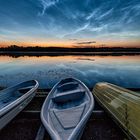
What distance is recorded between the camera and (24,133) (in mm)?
4336

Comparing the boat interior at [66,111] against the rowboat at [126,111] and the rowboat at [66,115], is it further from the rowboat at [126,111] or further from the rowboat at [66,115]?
the rowboat at [126,111]

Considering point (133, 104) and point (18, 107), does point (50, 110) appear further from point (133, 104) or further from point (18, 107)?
point (133, 104)

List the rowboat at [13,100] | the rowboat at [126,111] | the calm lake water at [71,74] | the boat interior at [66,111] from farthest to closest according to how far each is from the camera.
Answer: the calm lake water at [71,74], the rowboat at [13,100], the boat interior at [66,111], the rowboat at [126,111]

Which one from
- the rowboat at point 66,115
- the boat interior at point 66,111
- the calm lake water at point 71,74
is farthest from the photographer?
the calm lake water at point 71,74

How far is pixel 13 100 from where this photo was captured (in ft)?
20.3

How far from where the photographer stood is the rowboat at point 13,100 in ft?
13.1

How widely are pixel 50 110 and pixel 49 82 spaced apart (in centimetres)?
843

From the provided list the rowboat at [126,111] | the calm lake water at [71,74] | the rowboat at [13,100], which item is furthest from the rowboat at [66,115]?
the calm lake water at [71,74]

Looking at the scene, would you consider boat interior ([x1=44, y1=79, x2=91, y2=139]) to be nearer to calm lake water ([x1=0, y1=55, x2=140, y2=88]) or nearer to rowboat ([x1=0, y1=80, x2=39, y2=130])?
rowboat ([x1=0, y1=80, x2=39, y2=130])

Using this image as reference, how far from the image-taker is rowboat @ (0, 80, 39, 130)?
3995 millimetres

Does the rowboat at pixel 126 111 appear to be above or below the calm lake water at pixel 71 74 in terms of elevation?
above

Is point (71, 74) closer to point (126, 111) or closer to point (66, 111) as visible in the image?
point (66, 111)

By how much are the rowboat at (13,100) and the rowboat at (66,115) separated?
2.41 ft

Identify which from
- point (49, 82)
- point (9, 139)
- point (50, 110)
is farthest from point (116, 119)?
point (49, 82)
